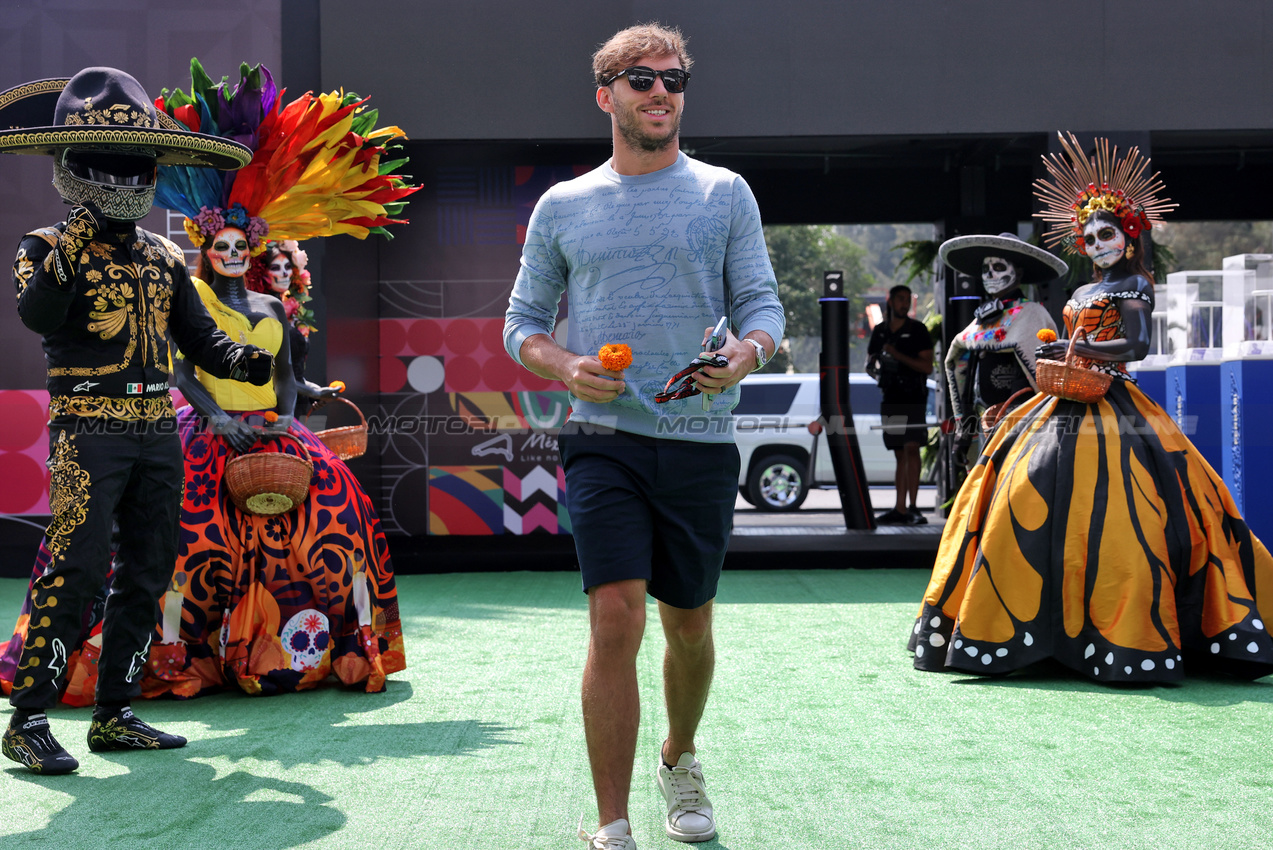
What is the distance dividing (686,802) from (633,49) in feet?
5.99

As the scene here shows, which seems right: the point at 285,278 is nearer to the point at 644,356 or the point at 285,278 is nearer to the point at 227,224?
the point at 227,224

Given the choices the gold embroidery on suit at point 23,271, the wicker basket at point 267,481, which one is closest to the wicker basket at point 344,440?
the wicker basket at point 267,481

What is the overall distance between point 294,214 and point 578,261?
265 centimetres

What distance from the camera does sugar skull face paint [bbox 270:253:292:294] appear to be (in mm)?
5250

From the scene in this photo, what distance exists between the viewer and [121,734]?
373 centimetres

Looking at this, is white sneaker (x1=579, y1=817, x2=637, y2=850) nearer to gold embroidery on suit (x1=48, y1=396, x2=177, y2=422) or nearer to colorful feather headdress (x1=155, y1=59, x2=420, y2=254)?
gold embroidery on suit (x1=48, y1=396, x2=177, y2=422)

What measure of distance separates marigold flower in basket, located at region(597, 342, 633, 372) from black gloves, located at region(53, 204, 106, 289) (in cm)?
192

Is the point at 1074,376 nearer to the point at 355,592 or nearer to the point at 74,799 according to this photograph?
the point at 355,592

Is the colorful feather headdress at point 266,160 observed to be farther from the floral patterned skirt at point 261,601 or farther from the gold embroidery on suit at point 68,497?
the gold embroidery on suit at point 68,497

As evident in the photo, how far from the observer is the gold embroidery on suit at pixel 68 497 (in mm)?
3596

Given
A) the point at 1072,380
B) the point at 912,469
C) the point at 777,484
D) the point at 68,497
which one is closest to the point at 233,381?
the point at 68,497

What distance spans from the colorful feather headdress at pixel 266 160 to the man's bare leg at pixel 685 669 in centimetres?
261

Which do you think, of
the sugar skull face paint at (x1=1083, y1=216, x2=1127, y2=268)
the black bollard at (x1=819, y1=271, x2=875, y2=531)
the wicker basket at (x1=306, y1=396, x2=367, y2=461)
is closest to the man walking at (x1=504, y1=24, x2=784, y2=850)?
the wicker basket at (x1=306, y1=396, x2=367, y2=461)

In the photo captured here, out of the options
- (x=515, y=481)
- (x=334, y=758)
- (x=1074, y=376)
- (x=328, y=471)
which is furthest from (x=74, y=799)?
(x=515, y=481)
